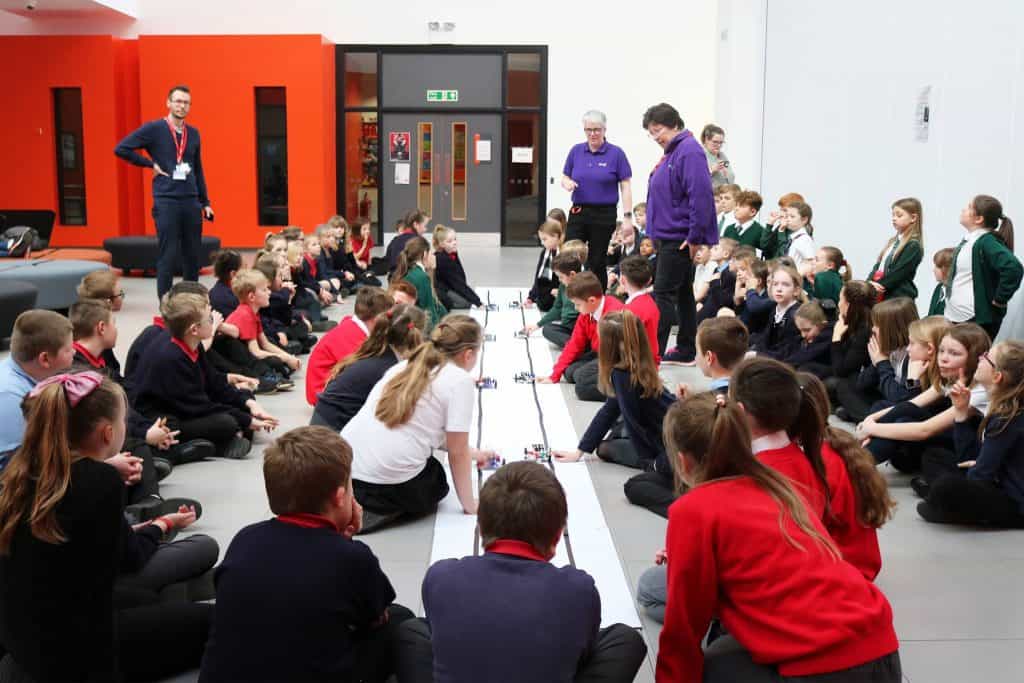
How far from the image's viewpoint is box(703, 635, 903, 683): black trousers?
2.62 metres

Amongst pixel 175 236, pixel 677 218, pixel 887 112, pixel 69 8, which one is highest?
pixel 69 8

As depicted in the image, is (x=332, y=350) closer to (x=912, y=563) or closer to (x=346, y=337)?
(x=346, y=337)

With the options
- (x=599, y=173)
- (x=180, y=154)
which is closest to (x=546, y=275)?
(x=599, y=173)

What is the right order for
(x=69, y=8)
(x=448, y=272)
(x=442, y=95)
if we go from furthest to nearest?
(x=442, y=95) < (x=69, y=8) < (x=448, y=272)

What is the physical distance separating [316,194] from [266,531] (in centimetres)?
1597

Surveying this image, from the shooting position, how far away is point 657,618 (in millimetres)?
3746

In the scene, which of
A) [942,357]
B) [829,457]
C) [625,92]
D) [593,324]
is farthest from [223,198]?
[829,457]

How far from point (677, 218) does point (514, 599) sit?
19.7ft

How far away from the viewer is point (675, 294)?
8.48 m

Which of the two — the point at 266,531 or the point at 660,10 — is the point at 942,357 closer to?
the point at 266,531

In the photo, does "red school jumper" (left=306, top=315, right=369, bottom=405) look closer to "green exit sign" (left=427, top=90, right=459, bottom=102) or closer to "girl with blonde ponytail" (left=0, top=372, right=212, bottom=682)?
"girl with blonde ponytail" (left=0, top=372, right=212, bottom=682)

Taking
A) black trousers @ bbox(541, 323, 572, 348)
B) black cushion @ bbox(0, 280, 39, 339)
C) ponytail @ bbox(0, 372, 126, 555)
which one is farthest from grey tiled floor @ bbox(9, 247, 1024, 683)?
black cushion @ bbox(0, 280, 39, 339)

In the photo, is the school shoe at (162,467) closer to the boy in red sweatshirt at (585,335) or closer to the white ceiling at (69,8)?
the boy in red sweatshirt at (585,335)

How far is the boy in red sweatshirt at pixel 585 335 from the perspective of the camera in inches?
278
